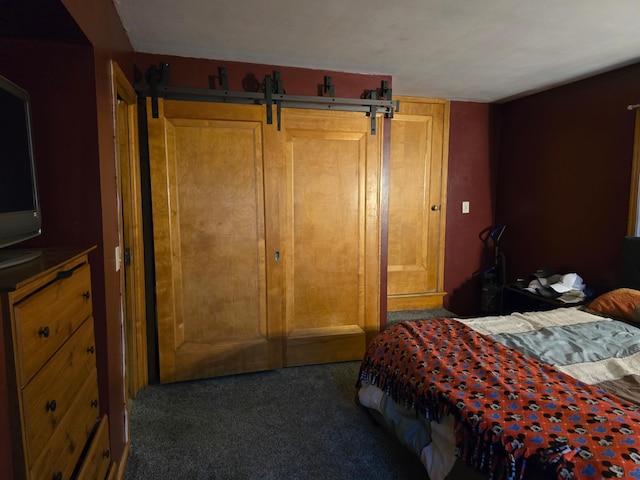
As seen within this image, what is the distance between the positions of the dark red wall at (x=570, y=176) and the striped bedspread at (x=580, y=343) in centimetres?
101

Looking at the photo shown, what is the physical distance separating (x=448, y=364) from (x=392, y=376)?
316 millimetres

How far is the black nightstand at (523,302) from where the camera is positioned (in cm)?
320

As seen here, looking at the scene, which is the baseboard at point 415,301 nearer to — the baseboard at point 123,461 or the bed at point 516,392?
the bed at point 516,392

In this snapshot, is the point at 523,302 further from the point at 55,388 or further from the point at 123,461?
the point at 55,388

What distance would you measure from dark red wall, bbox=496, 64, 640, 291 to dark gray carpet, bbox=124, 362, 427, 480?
2.30m

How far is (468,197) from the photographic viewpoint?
424 cm

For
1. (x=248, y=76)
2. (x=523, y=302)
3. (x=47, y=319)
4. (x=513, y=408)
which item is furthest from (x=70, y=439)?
(x=523, y=302)

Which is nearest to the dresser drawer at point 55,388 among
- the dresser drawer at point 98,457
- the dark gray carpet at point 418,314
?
the dresser drawer at point 98,457

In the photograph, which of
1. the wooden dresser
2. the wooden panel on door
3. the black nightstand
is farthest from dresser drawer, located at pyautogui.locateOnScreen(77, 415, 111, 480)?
the black nightstand

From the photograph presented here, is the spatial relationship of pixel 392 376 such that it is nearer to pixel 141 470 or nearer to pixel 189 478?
pixel 189 478

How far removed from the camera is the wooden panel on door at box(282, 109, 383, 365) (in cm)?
292

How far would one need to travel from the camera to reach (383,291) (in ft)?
10.5

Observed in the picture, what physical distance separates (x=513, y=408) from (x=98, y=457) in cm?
154

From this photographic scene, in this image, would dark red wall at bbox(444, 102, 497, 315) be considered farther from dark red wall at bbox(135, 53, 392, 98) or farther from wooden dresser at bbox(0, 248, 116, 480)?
wooden dresser at bbox(0, 248, 116, 480)
